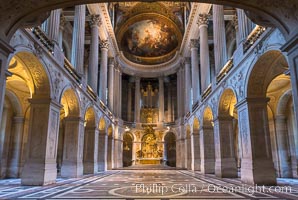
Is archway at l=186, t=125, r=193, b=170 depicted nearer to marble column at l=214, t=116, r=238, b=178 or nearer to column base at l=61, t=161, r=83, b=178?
marble column at l=214, t=116, r=238, b=178

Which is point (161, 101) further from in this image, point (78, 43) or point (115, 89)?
point (78, 43)

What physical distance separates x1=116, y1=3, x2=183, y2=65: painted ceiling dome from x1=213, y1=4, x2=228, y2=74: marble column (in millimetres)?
15407

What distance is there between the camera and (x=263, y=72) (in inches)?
435

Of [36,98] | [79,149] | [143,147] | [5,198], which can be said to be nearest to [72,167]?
[79,149]

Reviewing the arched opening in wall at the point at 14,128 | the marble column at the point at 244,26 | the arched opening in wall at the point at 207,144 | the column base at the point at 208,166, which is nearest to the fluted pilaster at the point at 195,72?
the arched opening in wall at the point at 207,144

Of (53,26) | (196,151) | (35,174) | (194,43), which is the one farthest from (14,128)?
(194,43)

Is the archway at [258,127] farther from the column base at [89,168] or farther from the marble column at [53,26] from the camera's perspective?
the column base at [89,168]

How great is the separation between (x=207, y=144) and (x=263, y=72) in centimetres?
905

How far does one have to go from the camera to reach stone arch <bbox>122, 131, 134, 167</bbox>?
36.2 meters

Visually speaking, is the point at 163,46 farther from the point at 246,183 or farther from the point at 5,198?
the point at 5,198

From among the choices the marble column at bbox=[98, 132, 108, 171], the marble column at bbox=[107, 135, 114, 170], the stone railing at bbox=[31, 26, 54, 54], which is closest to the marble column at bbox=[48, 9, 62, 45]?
the stone railing at bbox=[31, 26, 54, 54]

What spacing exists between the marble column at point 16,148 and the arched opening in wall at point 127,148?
20.2 metres

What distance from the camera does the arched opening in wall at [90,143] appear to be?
62.7 feet

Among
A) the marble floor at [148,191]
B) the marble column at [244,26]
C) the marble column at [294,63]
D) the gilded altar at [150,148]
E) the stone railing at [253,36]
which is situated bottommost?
the marble floor at [148,191]
